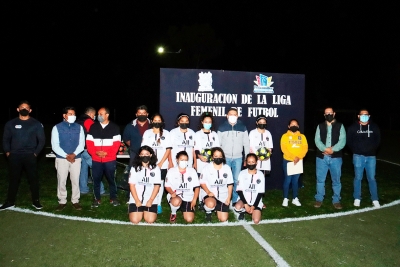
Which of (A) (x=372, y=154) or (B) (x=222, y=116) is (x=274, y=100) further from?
(A) (x=372, y=154)

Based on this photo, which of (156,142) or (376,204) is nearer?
(156,142)

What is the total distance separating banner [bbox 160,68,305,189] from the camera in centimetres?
988

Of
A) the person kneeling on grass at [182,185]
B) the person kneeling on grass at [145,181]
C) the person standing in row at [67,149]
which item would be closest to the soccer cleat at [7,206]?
the person standing in row at [67,149]

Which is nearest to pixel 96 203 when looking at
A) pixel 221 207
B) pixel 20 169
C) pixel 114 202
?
pixel 114 202

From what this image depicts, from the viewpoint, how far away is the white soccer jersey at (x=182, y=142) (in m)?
8.73

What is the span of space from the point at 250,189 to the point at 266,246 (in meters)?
1.74

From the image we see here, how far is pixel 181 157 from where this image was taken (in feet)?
25.7

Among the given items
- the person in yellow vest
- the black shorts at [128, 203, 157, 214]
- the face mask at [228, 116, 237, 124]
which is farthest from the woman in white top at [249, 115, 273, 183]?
the black shorts at [128, 203, 157, 214]

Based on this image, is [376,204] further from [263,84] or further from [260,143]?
[263,84]

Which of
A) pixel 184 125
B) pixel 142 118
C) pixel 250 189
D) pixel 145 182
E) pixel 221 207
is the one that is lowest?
pixel 221 207

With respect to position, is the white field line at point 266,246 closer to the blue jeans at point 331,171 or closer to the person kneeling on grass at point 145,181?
the person kneeling on grass at point 145,181

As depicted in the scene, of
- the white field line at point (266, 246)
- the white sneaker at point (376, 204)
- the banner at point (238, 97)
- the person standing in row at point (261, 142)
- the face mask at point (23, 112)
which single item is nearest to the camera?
the white field line at point (266, 246)

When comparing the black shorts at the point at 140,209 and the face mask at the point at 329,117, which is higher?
the face mask at the point at 329,117

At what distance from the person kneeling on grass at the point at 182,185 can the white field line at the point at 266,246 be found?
115 centimetres
